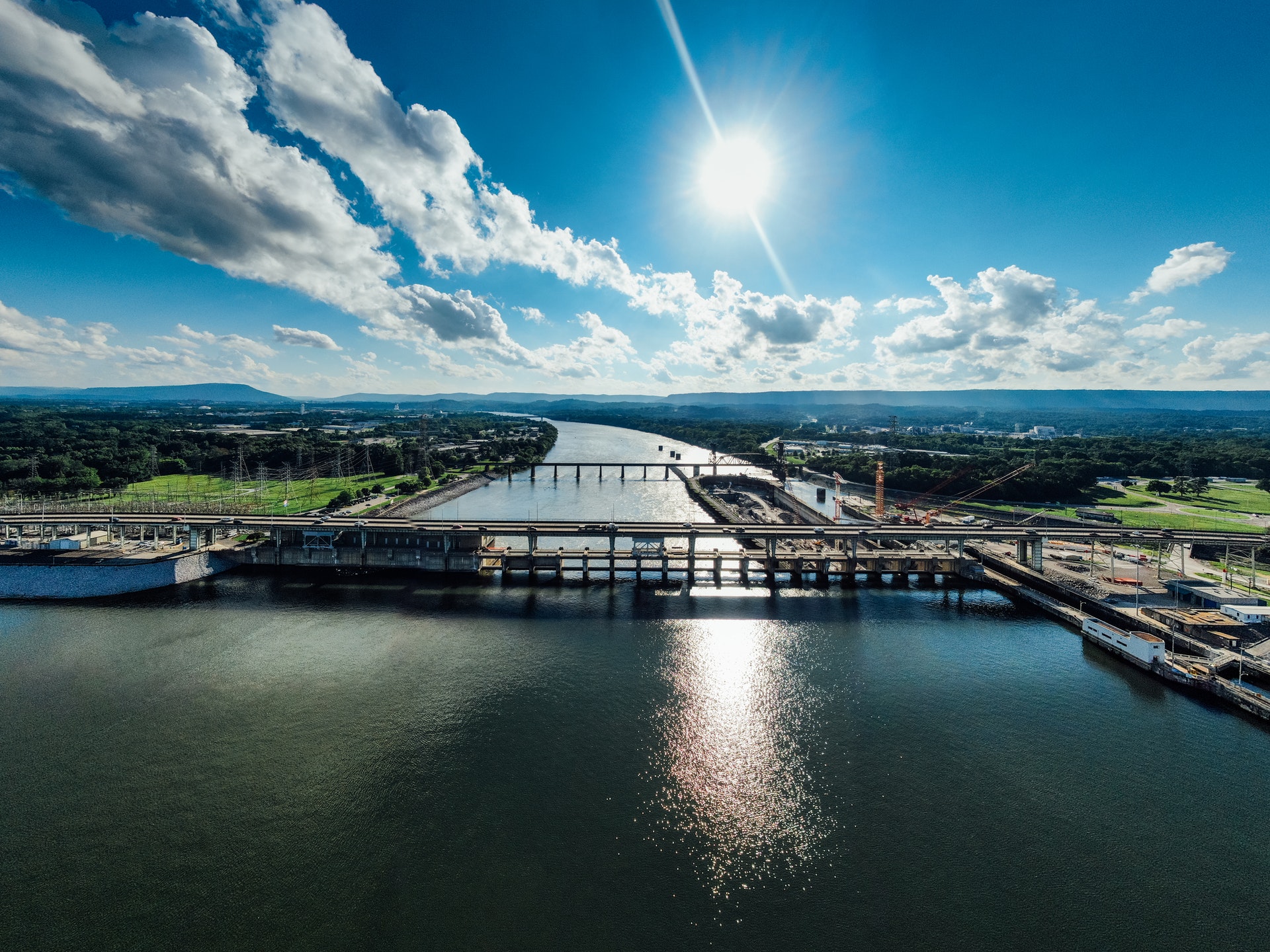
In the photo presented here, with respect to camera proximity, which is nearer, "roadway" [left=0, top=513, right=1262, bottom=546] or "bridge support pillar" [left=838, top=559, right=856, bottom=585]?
"roadway" [left=0, top=513, right=1262, bottom=546]

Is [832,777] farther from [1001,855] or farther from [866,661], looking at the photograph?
[866,661]

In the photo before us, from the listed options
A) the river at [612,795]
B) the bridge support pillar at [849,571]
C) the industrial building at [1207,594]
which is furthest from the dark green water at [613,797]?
the bridge support pillar at [849,571]

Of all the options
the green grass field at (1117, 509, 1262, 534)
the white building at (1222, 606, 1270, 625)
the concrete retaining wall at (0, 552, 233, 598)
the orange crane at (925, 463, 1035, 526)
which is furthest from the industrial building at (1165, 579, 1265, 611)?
the concrete retaining wall at (0, 552, 233, 598)

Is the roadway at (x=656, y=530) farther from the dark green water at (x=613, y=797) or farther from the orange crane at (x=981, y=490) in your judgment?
the orange crane at (x=981, y=490)

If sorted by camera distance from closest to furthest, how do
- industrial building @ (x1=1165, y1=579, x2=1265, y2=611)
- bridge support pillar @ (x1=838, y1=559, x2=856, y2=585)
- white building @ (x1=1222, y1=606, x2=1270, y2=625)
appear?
white building @ (x1=1222, y1=606, x2=1270, y2=625) < industrial building @ (x1=1165, y1=579, x2=1265, y2=611) < bridge support pillar @ (x1=838, y1=559, x2=856, y2=585)

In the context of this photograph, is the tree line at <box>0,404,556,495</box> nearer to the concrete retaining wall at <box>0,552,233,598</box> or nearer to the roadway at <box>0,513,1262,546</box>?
the roadway at <box>0,513,1262,546</box>

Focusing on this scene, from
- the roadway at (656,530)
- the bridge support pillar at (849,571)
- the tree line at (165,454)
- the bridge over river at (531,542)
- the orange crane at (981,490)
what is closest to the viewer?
the roadway at (656,530)

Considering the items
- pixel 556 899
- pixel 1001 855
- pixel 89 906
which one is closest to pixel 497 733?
pixel 556 899
